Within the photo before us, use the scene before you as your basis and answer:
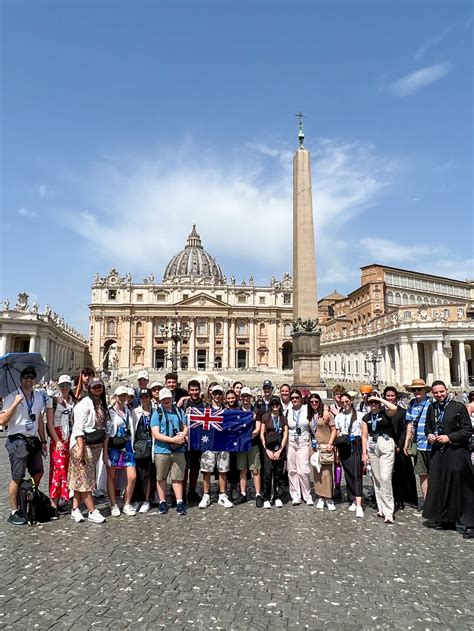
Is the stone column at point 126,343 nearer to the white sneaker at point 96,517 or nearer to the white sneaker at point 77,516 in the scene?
the white sneaker at point 77,516

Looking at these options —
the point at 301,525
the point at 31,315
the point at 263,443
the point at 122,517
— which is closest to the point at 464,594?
the point at 301,525

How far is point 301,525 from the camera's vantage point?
545 centimetres

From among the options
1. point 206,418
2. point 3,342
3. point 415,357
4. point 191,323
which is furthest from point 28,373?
point 191,323

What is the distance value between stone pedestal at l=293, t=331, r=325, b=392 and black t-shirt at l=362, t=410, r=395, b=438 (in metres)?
10.1

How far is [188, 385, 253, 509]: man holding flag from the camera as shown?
20.7 feet

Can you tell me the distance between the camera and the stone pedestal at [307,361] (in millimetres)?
16152

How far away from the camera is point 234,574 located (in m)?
4.00

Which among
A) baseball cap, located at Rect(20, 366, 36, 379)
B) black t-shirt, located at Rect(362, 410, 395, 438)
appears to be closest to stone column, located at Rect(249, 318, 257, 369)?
black t-shirt, located at Rect(362, 410, 395, 438)

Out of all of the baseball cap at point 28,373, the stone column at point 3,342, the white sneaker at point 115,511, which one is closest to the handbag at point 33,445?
the baseball cap at point 28,373

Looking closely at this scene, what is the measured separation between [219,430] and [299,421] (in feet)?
3.94

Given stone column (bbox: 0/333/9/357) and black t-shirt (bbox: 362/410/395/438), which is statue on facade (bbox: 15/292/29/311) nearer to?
stone column (bbox: 0/333/9/357)

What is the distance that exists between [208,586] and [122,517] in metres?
2.33

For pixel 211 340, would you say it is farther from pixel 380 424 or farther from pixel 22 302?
pixel 380 424

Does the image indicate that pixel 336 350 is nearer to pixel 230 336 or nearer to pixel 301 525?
pixel 230 336
